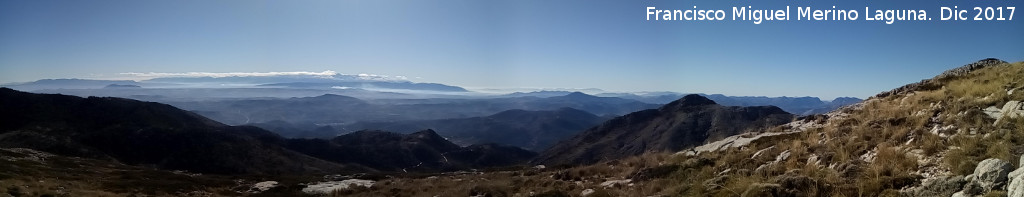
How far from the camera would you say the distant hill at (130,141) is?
500 feet

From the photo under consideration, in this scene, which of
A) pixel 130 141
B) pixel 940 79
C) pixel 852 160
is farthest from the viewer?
pixel 130 141

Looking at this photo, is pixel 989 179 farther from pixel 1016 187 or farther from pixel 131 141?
pixel 131 141

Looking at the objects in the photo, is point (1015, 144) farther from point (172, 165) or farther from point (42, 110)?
point (42, 110)

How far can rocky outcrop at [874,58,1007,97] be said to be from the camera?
27181mm

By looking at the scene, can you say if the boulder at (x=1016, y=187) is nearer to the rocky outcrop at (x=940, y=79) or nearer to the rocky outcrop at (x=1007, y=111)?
the rocky outcrop at (x=1007, y=111)

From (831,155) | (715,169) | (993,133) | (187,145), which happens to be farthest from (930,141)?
(187,145)

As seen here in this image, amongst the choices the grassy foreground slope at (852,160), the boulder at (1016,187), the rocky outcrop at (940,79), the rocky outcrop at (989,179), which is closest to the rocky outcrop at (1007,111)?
the grassy foreground slope at (852,160)

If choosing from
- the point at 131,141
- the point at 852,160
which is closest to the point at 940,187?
the point at 852,160

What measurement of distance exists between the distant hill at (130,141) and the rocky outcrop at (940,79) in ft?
533

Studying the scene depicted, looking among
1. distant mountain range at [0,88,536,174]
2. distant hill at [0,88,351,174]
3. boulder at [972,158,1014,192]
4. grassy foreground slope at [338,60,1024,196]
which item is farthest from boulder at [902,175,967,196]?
distant mountain range at [0,88,536,174]

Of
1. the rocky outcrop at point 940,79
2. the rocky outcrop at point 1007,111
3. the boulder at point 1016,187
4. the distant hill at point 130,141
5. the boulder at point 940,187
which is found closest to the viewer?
the boulder at point 1016,187

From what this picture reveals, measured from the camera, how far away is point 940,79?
28.8m

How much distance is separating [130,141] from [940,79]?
218 meters

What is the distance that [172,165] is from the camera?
519ft
